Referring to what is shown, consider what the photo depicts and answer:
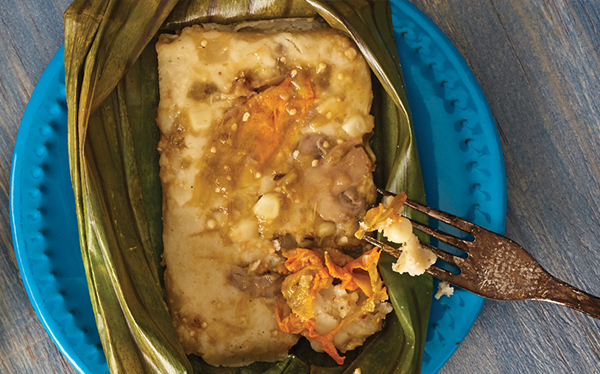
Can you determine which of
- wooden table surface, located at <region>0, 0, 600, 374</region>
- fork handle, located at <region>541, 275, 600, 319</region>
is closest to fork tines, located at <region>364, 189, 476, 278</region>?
fork handle, located at <region>541, 275, 600, 319</region>

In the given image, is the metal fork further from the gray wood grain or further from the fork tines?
the gray wood grain

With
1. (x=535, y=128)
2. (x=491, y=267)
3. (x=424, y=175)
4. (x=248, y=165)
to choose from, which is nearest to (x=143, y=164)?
(x=248, y=165)

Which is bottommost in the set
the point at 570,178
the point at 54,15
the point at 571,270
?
the point at 571,270

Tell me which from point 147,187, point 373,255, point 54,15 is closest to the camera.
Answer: point 373,255

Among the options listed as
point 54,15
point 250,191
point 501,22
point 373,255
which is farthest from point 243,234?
point 501,22

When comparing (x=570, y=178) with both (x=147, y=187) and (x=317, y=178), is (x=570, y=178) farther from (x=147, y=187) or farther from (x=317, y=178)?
(x=147, y=187)

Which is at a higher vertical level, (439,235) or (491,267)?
(439,235)

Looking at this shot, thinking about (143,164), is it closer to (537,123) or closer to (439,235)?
(439,235)
